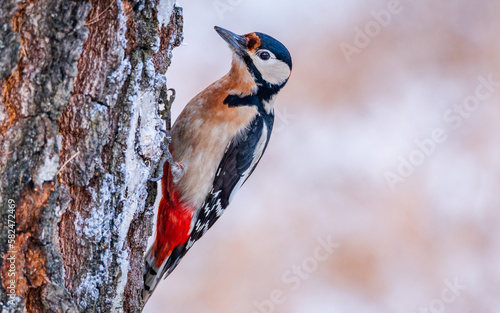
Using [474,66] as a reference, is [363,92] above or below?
above

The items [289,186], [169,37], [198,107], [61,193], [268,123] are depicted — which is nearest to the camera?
[61,193]

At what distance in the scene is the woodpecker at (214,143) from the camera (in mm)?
2480

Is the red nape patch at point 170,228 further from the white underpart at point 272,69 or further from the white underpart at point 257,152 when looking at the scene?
the white underpart at point 272,69

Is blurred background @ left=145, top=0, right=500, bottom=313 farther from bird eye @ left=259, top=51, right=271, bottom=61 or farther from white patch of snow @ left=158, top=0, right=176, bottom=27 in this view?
white patch of snow @ left=158, top=0, right=176, bottom=27

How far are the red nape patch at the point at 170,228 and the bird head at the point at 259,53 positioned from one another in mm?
747

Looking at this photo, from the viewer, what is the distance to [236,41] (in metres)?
2.54

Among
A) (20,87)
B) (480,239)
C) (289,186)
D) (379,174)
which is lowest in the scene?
(480,239)

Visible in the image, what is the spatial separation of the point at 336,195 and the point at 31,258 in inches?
105

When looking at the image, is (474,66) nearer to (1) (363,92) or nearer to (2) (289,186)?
(1) (363,92)

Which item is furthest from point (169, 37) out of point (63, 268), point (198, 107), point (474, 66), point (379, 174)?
point (474, 66)

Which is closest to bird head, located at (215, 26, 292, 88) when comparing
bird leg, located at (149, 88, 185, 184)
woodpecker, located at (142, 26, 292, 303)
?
woodpecker, located at (142, 26, 292, 303)

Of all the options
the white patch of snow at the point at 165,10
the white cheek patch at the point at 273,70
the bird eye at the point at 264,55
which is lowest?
the white cheek patch at the point at 273,70

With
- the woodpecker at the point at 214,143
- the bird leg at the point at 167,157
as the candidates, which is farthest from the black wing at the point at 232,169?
the bird leg at the point at 167,157

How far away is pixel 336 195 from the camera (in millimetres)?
3842
